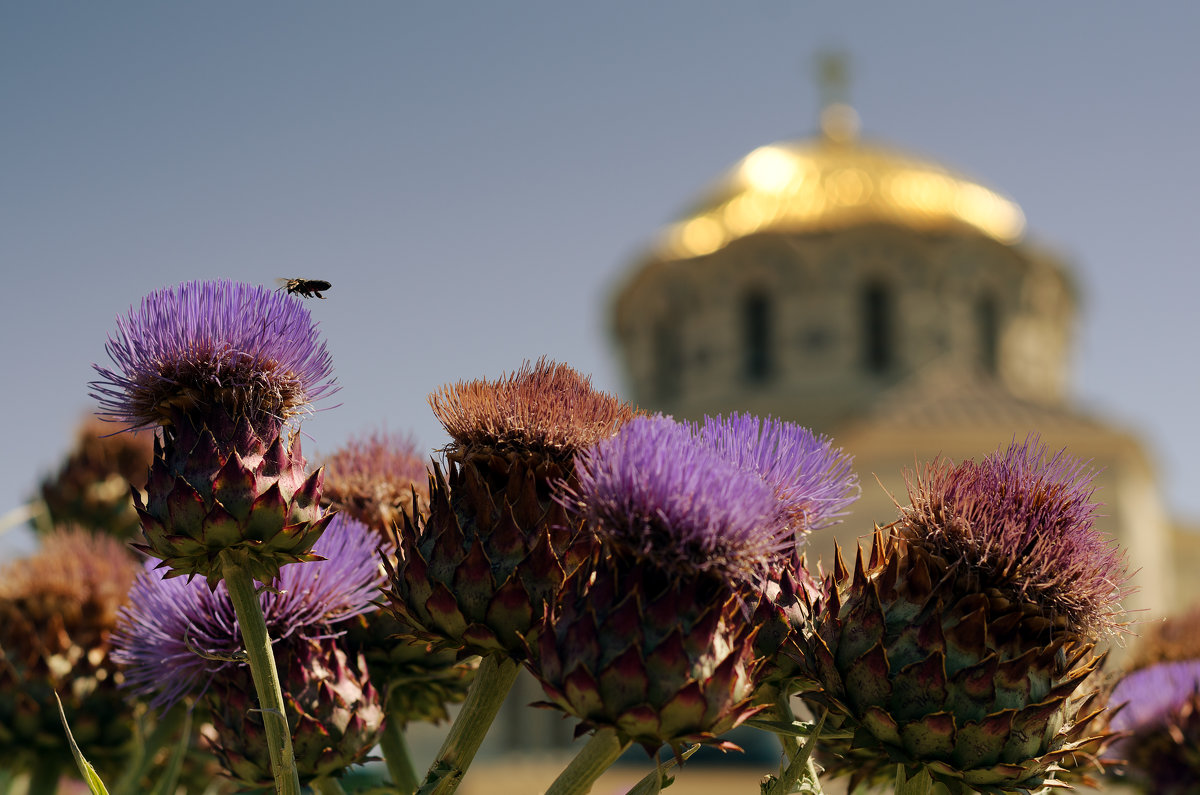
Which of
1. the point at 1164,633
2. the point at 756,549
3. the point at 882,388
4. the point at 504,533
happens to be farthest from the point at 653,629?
the point at 882,388

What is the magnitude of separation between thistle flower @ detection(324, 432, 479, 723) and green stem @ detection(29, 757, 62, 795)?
1.03m

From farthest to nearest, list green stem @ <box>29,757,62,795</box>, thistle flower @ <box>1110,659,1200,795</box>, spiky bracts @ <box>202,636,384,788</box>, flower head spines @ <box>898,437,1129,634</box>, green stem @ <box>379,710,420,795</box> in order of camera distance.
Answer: thistle flower @ <box>1110,659,1200,795</box>, green stem @ <box>29,757,62,795</box>, green stem @ <box>379,710,420,795</box>, spiky bracts @ <box>202,636,384,788</box>, flower head spines @ <box>898,437,1129,634</box>

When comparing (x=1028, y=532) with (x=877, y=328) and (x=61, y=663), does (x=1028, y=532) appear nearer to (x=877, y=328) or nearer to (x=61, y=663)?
(x=61, y=663)

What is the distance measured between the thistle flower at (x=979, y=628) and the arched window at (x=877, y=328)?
22.0 metres

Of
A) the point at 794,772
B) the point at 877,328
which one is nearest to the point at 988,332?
the point at 877,328

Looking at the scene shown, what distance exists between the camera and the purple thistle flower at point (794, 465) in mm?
1835

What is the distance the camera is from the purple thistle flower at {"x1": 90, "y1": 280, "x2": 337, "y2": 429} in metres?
1.86

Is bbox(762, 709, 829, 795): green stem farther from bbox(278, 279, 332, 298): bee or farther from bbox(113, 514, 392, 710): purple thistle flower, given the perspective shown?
bbox(278, 279, 332, 298): bee

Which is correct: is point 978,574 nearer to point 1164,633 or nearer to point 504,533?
point 504,533

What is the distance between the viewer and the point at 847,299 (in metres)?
23.2

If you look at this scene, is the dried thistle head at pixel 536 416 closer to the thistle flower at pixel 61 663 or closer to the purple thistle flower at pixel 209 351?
the purple thistle flower at pixel 209 351

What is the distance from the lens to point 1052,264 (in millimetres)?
24719

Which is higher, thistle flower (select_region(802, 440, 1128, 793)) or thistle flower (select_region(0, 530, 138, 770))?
thistle flower (select_region(802, 440, 1128, 793))

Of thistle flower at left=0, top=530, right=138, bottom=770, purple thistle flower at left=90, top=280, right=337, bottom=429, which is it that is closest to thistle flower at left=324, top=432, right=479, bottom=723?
purple thistle flower at left=90, top=280, right=337, bottom=429
